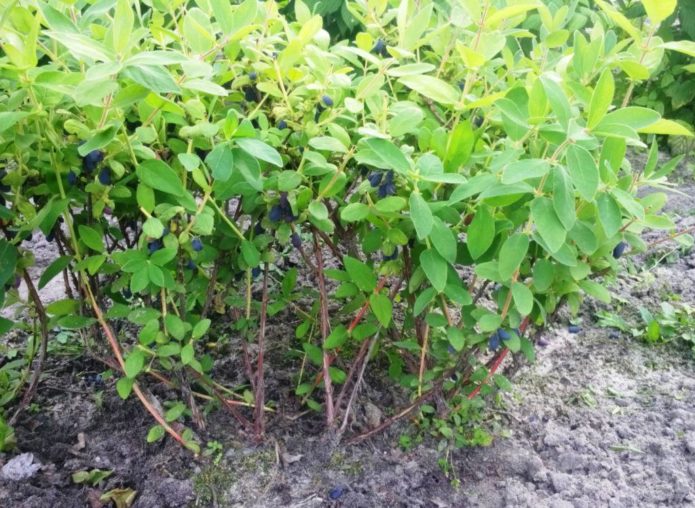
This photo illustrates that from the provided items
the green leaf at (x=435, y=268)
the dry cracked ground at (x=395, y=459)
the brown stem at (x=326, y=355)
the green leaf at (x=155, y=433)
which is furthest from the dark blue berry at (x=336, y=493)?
the green leaf at (x=435, y=268)

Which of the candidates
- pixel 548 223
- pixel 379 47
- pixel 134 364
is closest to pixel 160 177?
pixel 134 364

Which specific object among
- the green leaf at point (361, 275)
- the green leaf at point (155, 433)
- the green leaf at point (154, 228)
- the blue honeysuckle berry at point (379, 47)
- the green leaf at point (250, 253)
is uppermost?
the blue honeysuckle berry at point (379, 47)

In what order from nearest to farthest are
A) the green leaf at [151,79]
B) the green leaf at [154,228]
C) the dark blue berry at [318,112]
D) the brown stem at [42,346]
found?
the green leaf at [151,79] < the green leaf at [154,228] < the dark blue berry at [318,112] < the brown stem at [42,346]

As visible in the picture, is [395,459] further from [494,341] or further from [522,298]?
[522,298]

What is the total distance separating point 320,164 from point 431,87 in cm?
25

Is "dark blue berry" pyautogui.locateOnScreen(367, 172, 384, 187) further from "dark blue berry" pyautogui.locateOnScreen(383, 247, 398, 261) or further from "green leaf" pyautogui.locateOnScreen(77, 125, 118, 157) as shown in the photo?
"green leaf" pyautogui.locateOnScreen(77, 125, 118, 157)

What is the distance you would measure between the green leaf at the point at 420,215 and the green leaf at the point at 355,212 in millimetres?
141

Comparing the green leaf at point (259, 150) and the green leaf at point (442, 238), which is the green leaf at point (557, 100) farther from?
the green leaf at point (259, 150)

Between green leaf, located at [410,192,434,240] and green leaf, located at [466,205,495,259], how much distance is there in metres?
0.13

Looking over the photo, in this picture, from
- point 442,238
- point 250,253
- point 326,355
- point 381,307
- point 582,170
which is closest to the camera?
point 582,170

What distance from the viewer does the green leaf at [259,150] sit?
1.13 meters

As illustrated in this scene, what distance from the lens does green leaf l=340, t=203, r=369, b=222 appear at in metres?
1.29

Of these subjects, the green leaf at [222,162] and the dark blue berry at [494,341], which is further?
the dark blue berry at [494,341]

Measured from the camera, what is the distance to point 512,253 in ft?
4.10
